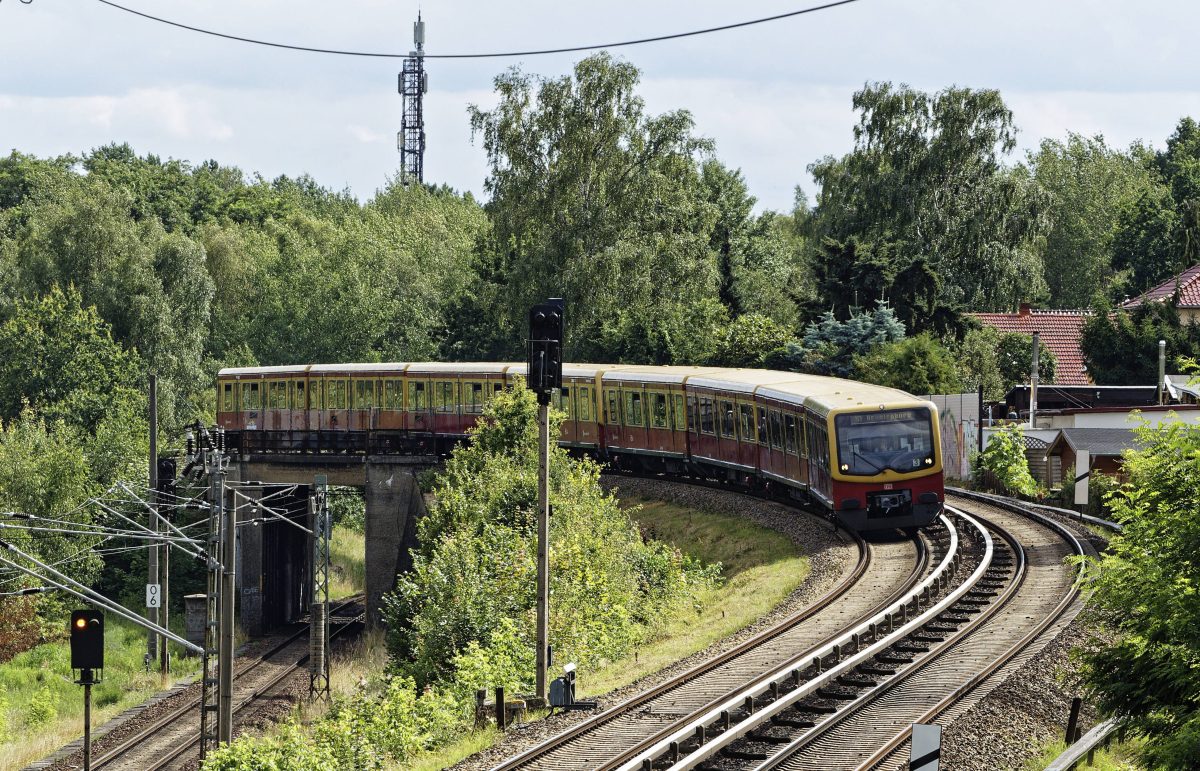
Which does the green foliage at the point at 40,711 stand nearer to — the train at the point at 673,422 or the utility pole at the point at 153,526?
the utility pole at the point at 153,526

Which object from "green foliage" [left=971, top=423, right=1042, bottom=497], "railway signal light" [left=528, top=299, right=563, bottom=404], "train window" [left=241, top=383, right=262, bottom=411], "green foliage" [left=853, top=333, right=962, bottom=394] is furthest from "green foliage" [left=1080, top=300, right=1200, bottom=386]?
"railway signal light" [left=528, top=299, right=563, bottom=404]

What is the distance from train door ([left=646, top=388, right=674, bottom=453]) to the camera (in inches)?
1586

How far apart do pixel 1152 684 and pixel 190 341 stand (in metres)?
61.2

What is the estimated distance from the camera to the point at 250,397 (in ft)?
177

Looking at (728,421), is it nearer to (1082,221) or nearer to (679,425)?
(679,425)

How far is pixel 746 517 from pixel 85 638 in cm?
1556

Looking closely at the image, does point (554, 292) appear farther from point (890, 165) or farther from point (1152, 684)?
point (1152, 684)

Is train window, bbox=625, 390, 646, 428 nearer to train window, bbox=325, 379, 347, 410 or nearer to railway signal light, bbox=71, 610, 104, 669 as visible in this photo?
train window, bbox=325, 379, 347, 410

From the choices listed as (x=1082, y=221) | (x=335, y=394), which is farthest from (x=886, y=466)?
(x=1082, y=221)

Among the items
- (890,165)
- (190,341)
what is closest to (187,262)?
(190,341)

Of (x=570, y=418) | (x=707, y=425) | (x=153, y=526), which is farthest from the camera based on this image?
(x=570, y=418)

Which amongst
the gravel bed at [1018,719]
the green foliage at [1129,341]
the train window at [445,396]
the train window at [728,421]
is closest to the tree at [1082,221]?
the green foliage at [1129,341]

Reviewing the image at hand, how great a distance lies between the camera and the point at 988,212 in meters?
64.2

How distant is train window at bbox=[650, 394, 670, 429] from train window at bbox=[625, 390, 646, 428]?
0.47m
